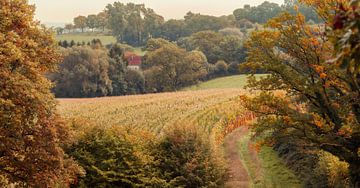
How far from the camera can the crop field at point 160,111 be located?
128ft

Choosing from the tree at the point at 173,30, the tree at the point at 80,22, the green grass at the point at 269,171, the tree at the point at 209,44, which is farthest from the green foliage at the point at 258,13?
the green grass at the point at 269,171

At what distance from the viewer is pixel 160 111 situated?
43.9 metres

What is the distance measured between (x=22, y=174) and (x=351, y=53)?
51.0 ft

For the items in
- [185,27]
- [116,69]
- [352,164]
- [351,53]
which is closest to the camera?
[351,53]

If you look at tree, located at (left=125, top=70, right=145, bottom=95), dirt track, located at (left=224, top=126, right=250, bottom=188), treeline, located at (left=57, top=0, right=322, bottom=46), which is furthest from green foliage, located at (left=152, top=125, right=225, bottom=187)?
treeline, located at (left=57, top=0, right=322, bottom=46)

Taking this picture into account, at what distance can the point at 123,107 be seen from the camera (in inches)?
1817

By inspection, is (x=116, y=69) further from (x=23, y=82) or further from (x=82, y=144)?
(x=23, y=82)

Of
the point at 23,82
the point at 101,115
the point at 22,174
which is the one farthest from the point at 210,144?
the point at 101,115

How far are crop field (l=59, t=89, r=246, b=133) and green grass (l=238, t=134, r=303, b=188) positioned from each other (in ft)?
20.0

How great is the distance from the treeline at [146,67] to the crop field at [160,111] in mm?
18981

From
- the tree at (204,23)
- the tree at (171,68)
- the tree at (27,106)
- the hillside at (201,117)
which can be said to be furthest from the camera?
the tree at (204,23)

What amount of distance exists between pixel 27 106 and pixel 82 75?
2374 inches

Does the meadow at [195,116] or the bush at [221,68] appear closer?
the meadow at [195,116]

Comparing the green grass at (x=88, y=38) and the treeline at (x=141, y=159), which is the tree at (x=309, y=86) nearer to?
the treeline at (x=141, y=159)
